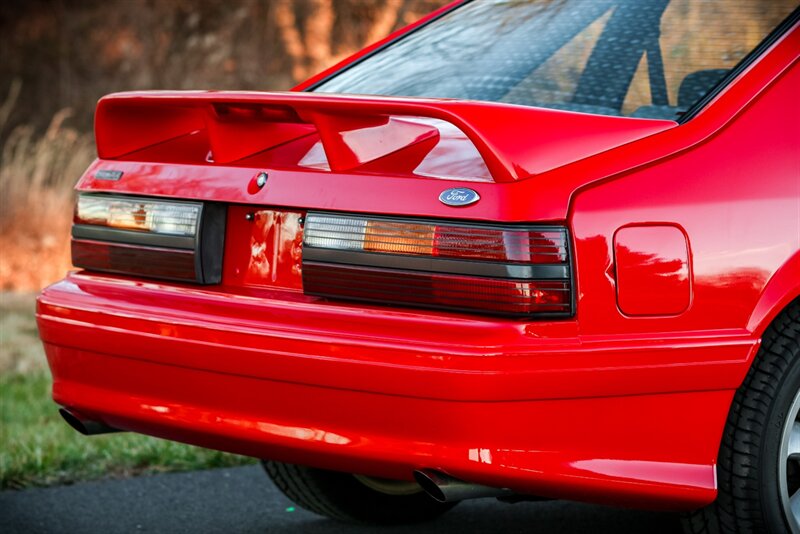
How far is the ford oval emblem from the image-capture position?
103 inches

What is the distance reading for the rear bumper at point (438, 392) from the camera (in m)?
2.55

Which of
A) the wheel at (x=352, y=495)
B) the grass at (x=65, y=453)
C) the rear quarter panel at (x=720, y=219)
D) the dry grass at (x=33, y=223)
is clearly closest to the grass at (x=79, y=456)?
the grass at (x=65, y=453)

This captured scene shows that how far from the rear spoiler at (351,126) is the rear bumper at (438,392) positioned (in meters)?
0.34

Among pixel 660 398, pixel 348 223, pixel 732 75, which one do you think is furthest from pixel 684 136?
pixel 348 223

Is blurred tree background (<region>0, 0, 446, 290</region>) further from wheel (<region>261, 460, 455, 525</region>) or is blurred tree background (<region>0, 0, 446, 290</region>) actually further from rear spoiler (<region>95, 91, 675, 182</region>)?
rear spoiler (<region>95, 91, 675, 182</region>)

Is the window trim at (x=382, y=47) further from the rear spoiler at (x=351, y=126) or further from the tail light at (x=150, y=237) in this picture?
the tail light at (x=150, y=237)

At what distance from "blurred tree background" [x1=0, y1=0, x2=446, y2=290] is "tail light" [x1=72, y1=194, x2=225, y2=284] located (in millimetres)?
12286

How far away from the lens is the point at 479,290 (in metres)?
2.60

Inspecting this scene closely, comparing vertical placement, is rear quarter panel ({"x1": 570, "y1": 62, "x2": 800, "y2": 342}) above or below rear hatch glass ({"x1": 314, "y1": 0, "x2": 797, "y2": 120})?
below

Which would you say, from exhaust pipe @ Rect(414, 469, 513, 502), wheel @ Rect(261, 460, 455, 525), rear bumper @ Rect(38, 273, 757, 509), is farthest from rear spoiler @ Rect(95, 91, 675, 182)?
wheel @ Rect(261, 460, 455, 525)

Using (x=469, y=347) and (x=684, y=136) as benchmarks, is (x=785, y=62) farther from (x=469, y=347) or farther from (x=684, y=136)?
(x=469, y=347)

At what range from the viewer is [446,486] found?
2635mm

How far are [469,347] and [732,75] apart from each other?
3.15 ft

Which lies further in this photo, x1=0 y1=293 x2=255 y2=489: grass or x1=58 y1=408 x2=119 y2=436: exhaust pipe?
x1=0 y1=293 x2=255 y2=489: grass
